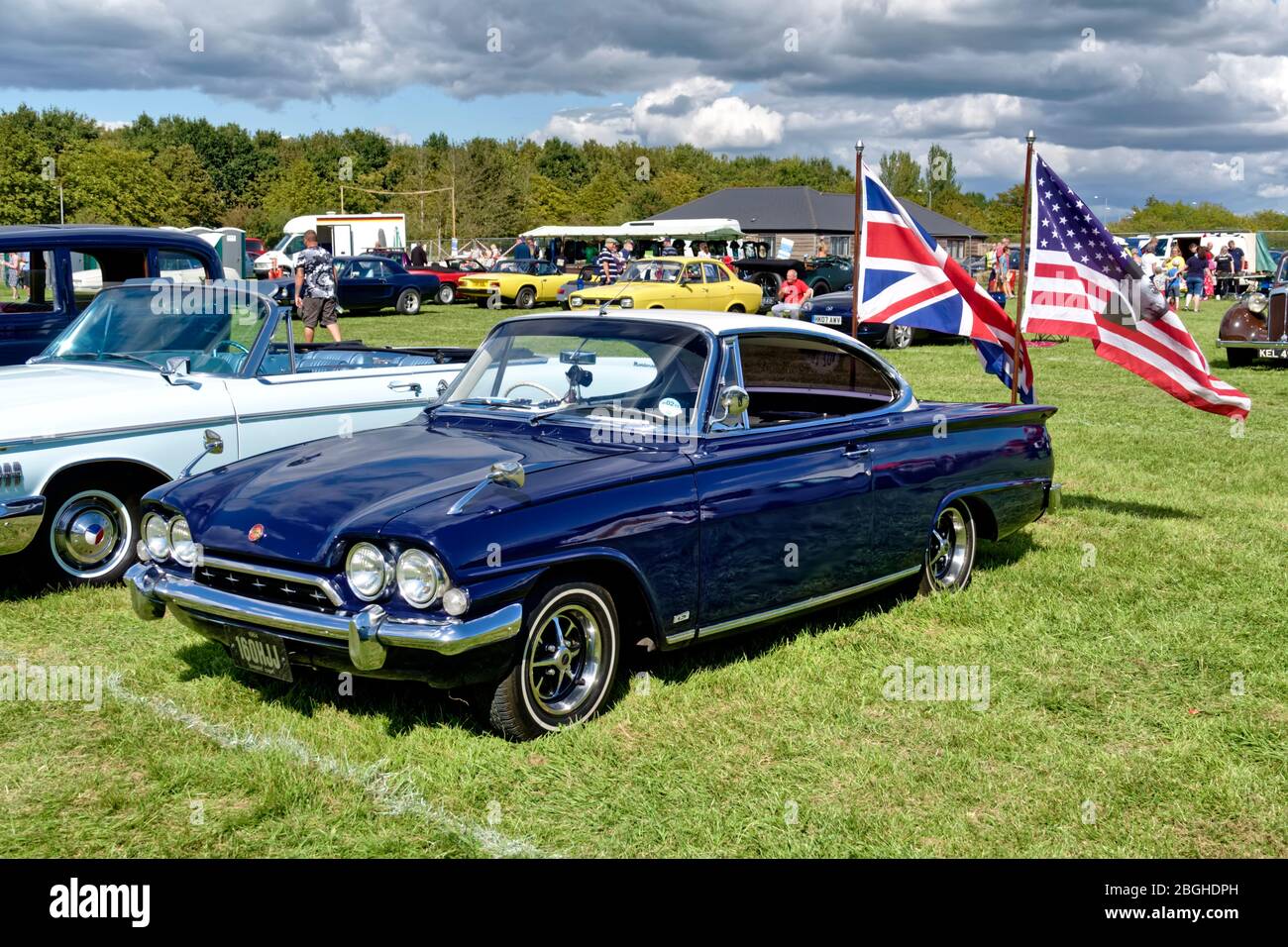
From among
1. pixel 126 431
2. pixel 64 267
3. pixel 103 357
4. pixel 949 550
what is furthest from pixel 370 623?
pixel 64 267

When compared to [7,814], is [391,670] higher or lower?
higher

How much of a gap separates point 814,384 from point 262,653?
3.33 m

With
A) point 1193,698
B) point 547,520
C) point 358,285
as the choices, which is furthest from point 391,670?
point 358,285

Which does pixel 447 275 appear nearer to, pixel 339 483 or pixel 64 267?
pixel 64 267

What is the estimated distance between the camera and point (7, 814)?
3.94 metres

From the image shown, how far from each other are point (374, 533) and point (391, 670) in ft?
1.56

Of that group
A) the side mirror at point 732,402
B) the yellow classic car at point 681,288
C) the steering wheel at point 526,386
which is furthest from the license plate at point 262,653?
the yellow classic car at point 681,288

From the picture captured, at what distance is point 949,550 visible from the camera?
6.67 m

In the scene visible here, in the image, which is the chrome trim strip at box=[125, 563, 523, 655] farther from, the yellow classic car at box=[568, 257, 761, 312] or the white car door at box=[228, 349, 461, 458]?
the yellow classic car at box=[568, 257, 761, 312]

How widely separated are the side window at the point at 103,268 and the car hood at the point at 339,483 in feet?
16.0

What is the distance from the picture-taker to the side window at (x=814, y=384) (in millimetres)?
6215

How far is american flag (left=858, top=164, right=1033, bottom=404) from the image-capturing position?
841cm

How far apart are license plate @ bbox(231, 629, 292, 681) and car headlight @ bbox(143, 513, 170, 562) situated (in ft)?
2.08
